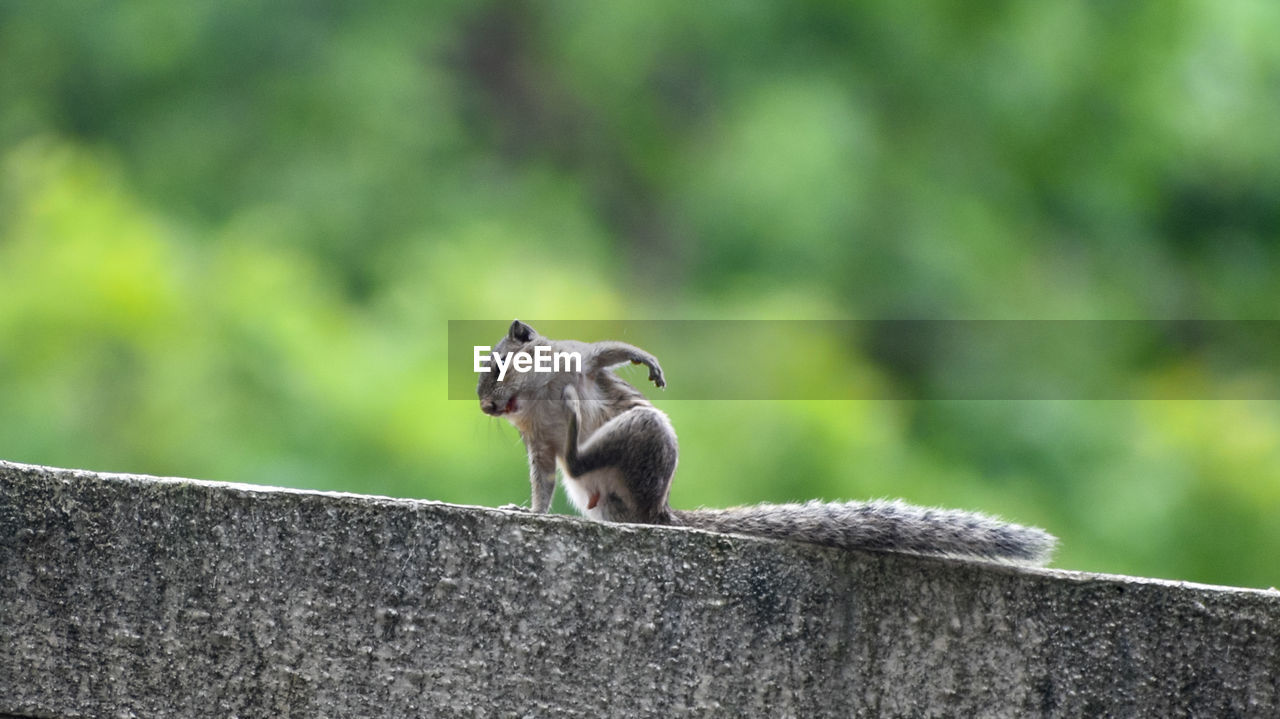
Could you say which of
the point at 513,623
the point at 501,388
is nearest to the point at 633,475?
the point at 501,388

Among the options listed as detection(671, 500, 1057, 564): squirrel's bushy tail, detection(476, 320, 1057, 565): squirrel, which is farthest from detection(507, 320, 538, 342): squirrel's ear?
detection(671, 500, 1057, 564): squirrel's bushy tail

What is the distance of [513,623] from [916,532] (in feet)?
1.56

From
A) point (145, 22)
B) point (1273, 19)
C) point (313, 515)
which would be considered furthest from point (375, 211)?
point (313, 515)

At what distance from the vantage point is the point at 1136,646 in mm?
1477

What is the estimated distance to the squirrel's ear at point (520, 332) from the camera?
1983 mm

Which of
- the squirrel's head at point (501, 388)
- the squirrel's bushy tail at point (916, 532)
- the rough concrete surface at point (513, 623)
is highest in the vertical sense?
the squirrel's head at point (501, 388)

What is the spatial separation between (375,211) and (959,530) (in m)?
5.93

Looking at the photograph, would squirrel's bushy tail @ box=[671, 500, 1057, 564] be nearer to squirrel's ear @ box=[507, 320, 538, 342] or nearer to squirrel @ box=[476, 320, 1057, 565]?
squirrel @ box=[476, 320, 1057, 565]

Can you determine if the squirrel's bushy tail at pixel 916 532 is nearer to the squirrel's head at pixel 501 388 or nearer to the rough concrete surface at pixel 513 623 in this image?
the rough concrete surface at pixel 513 623

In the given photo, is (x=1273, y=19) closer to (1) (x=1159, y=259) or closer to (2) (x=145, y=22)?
(1) (x=1159, y=259)

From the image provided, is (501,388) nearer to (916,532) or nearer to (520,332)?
(520,332)

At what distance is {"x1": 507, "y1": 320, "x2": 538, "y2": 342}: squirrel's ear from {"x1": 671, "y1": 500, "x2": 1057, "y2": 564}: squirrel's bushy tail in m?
0.52

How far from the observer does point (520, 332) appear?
1.99m

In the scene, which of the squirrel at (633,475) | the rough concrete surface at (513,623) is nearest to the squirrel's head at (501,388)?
the squirrel at (633,475)
